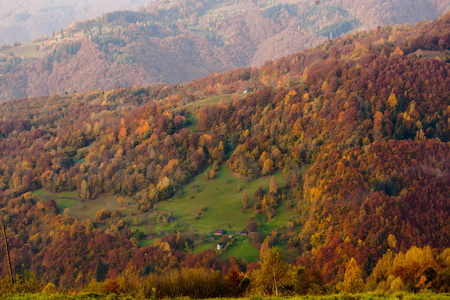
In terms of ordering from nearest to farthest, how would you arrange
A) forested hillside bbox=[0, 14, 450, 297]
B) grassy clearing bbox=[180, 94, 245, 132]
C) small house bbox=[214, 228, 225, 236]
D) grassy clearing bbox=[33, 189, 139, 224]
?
forested hillside bbox=[0, 14, 450, 297], small house bbox=[214, 228, 225, 236], grassy clearing bbox=[33, 189, 139, 224], grassy clearing bbox=[180, 94, 245, 132]

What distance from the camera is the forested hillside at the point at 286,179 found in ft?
279

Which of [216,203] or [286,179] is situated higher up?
[286,179]

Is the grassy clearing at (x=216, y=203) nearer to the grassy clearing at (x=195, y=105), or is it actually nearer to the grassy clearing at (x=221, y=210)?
the grassy clearing at (x=221, y=210)

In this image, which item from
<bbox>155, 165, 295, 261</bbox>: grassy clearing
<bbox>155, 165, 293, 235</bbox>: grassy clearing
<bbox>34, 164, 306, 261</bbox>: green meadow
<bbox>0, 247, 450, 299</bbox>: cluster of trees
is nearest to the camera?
<bbox>0, 247, 450, 299</bbox>: cluster of trees

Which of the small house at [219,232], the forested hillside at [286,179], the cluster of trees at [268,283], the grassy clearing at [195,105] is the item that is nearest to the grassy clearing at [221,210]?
the forested hillside at [286,179]

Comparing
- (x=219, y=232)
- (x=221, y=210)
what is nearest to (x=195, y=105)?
(x=221, y=210)

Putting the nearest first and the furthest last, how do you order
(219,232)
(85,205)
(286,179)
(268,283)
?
(268,283)
(219,232)
(286,179)
(85,205)

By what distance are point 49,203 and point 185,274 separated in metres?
93.2

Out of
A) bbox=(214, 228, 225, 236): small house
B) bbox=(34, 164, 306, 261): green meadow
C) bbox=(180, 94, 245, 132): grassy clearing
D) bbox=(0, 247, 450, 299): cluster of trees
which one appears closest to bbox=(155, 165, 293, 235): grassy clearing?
bbox=(34, 164, 306, 261): green meadow

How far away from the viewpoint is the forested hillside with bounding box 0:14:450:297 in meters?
85.1

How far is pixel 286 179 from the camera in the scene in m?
129

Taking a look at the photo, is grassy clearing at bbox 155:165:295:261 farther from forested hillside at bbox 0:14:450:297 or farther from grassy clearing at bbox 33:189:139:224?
grassy clearing at bbox 33:189:139:224

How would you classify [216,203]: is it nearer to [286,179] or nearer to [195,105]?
[286,179]

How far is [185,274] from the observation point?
6250cm
